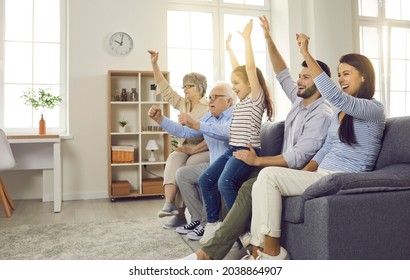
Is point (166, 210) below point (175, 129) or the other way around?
below

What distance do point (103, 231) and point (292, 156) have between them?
146 centimetres

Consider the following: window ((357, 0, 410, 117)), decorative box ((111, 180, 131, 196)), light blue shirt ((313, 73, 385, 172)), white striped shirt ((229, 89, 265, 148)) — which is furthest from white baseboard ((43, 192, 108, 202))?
window ((357, 0, 410, 117))

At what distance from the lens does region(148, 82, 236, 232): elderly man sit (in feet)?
7.37

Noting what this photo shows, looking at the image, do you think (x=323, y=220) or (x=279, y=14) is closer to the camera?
(x=323, y=220)

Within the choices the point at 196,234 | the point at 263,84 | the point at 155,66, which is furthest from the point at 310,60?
the point at 155,66

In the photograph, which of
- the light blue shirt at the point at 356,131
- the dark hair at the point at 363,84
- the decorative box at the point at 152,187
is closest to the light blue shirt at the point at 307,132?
the light blue shirt at the point at 356,131

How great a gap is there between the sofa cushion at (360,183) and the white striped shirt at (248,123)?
596 millimetres

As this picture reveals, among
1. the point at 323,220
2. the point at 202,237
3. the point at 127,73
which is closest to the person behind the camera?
the point at 323,220

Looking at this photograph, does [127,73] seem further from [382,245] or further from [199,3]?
[382,245]

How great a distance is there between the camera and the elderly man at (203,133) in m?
2.25

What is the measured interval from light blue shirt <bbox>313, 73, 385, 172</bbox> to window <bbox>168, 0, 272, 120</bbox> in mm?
3223

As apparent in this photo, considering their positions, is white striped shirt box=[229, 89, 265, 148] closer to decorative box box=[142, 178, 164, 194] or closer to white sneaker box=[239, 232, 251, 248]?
white sneaker box=[239, 232, 251, 248]

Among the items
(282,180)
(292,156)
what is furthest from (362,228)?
(292,156)

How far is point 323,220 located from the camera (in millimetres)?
1459
